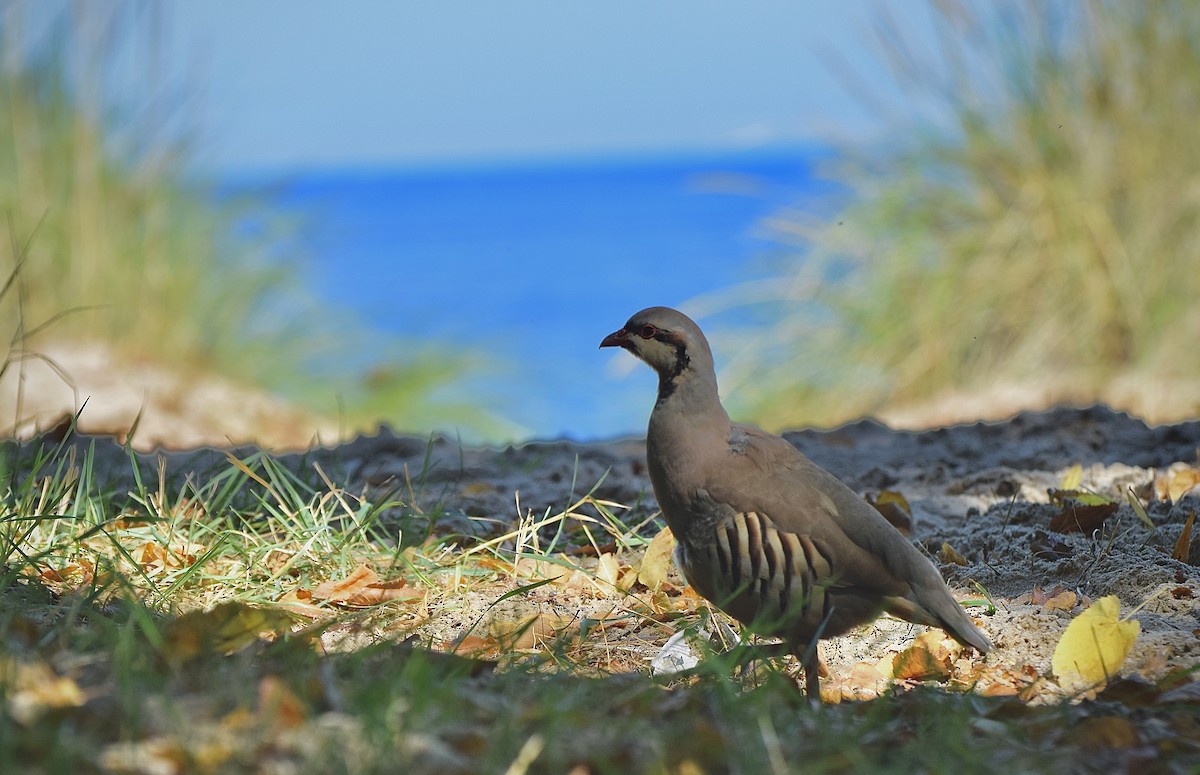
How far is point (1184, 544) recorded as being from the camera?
305 cm

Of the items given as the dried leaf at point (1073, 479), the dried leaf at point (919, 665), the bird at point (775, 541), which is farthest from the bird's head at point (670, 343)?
the dried leaf at point (1073, 479)

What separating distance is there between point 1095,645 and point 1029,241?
5.11 meters

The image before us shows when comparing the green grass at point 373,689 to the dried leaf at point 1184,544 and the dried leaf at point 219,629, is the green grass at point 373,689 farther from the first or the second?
the dried leaf at point 1184,544

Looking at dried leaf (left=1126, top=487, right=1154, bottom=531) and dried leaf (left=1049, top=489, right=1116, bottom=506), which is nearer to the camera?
dried leaf (left=1126, top=487, right=1154, bottom=531)

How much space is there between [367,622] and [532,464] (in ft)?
4.47

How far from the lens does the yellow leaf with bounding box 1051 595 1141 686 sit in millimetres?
2465

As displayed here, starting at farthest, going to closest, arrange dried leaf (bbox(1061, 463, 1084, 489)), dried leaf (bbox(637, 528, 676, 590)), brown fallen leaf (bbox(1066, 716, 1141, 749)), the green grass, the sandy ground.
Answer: dried leaf (bbox(1061, 463, 1084, 489)) → dried leaf (bbox(637, 528, 676, 590)) → the sandy ground → brown fallen leaf (bbox(1066, 716, 1141, 749)) → the green grass

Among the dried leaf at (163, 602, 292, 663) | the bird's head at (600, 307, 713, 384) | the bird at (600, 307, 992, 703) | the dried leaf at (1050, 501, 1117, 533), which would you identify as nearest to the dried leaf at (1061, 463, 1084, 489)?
the dried leaf at (1050, 501, 1117, 533)

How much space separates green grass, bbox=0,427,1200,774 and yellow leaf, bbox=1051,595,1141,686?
0.45ft

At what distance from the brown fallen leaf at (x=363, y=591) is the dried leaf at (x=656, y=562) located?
544 millimetres

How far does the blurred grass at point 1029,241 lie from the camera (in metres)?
6.96

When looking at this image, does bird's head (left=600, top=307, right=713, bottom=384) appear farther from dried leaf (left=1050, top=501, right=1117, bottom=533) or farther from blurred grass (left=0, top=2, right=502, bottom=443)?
blurred grass (left=0, top=2, right=502, bottom=443)

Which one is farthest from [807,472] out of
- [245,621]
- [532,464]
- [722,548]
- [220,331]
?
[220,331]

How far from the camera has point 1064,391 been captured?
274 inches
